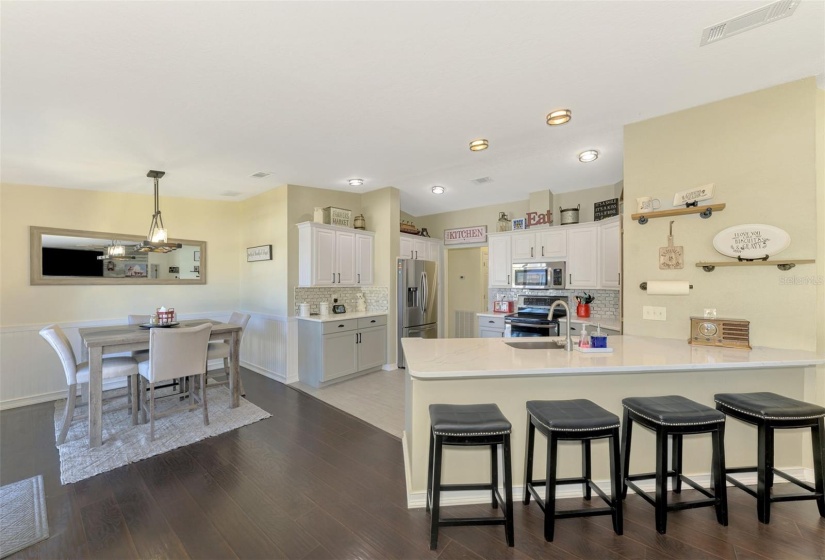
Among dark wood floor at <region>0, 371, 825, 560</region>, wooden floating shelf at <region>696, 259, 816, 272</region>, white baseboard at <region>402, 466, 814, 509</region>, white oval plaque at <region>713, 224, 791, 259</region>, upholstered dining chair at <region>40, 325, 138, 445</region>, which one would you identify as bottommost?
dark wood floor at <region>0, 371, 825, 560</region>

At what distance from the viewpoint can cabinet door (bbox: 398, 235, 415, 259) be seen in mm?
5570

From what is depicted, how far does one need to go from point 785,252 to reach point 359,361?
4.33 meters

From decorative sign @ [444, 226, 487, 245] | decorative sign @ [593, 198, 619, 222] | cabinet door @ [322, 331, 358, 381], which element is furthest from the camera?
decorative sign @ [444, 226, 487, 245]

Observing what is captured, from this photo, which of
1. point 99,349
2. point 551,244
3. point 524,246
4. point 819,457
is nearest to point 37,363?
point 99,349

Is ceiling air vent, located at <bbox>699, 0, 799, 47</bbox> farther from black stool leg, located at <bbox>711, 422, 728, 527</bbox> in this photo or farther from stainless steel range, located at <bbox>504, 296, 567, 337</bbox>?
stainless steel range, located at <bbox>504, 296, 567, 337</bbox>

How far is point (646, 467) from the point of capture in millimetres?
2320

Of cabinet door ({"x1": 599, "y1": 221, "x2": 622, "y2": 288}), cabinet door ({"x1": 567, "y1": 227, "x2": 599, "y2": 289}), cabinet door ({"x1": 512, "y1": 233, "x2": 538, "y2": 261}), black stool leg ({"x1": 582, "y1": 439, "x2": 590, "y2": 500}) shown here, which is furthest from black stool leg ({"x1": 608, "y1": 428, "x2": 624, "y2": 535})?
cabinet door ({"x1": 512, "y1": 233, "x2": 538, "y2": 261})

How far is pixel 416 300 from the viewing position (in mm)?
5531

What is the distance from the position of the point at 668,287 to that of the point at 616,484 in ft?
5.47

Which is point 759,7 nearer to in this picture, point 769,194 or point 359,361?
point 769,194

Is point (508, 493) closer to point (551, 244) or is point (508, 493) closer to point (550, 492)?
point (550, 492)

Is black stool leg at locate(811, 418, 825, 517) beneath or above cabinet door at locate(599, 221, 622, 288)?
beneath

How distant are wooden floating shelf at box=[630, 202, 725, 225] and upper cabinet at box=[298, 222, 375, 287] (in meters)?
3.54

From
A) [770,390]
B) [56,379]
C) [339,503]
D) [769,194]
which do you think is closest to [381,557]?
[339,503]
